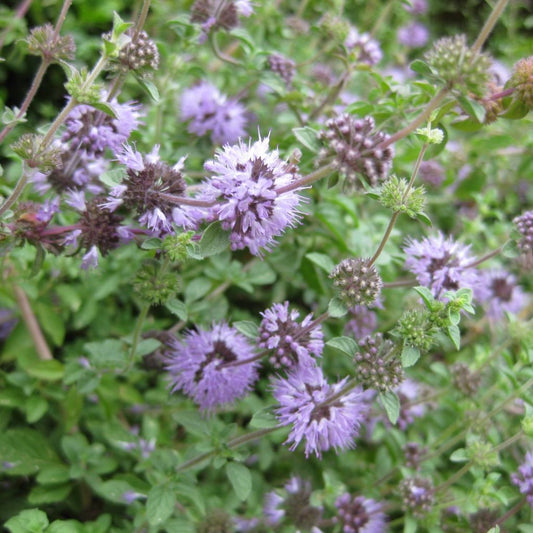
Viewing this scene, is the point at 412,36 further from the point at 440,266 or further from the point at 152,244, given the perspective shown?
the point at 152,244

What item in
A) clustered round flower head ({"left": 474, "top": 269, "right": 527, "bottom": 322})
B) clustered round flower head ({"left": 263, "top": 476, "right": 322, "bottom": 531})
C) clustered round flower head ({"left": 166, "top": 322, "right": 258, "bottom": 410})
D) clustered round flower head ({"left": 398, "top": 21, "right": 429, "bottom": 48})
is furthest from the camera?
clustered round flower head ({"left": 398, "top": 21, "right": 429, "bottom": 48})

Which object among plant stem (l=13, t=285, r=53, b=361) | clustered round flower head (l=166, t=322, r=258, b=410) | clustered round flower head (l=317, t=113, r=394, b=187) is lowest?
plant stem (l=13, t=285, r=53, b=361)

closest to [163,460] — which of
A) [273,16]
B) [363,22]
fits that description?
[273,16]

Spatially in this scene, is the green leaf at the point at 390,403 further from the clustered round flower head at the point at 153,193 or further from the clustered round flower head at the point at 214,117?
the clustered round flower head at the point at 214,117

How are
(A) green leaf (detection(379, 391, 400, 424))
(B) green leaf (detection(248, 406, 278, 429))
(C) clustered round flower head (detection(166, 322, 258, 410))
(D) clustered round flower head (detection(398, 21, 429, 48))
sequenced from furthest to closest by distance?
1. (D) clustered round flower head (detection(398, 21, 429, 48))
2. (C) clustered round flower head (detection(166, 322, 258, 410))
3. (B) green leaf (detection(248, 406, 278, 429))
4. (A) green leaf (detection(379, 391, 400, 424))

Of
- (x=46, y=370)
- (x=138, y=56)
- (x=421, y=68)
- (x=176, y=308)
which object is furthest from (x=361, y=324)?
(x=138, y=56)

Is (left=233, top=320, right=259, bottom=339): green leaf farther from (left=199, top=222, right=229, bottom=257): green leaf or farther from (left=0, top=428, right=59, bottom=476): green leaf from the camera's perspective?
(left=0, top=428, right=59, bottom=476): green leaf

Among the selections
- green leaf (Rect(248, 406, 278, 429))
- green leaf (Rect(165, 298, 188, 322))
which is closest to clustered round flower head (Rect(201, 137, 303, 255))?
green leaf (Rect(165, 298, 188, 322))
